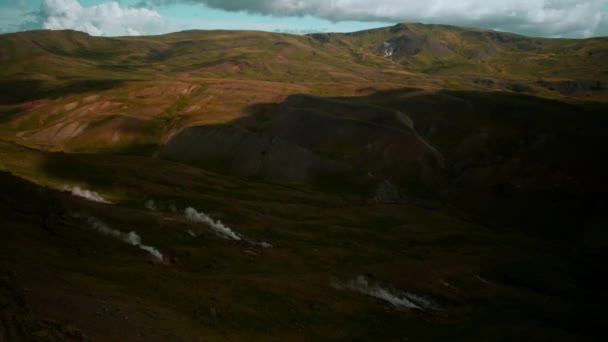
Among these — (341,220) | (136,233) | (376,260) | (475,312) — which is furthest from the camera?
(341,220)

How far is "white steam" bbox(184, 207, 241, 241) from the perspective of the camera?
82.1 metres

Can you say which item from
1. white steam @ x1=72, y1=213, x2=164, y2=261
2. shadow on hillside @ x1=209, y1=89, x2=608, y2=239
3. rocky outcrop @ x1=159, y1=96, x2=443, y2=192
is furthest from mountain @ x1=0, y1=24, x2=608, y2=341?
rocky outcrop @ x1=159, y1=96, x2=443, y2=192

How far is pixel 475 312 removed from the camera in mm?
70750

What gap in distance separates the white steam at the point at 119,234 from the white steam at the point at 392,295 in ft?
77.2

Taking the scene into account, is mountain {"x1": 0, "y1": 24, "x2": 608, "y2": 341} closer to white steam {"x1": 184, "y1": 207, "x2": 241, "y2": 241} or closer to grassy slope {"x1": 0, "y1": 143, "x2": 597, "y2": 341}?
grassy slope {"x1": 0, "y1": 143, "x2": 597, "y2": 341}

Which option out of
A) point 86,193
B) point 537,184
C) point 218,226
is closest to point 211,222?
point 218,226

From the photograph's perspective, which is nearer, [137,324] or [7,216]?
[137,324]

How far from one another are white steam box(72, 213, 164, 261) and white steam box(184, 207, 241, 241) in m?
18.9

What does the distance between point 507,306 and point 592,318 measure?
42.0 ft

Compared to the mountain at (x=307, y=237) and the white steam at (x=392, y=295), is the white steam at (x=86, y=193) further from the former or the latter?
the white steam at (x=392, y=295)

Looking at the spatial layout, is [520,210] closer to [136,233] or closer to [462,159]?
[462,159]

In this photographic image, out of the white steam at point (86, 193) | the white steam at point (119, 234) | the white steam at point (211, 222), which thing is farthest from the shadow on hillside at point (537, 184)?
the white steam at point (119, 234)

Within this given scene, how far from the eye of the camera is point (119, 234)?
64.1 metres

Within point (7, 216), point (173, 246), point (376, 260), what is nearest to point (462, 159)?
point (376, 260)
